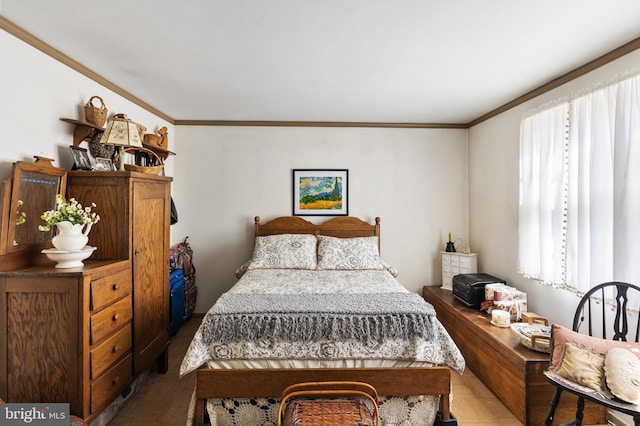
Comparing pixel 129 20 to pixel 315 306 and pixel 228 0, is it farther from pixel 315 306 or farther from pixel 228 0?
pixel 315 306

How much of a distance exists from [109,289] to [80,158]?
1.06 m

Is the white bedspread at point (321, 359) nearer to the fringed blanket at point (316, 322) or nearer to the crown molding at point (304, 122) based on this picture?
the fringed blanket at point (316, 322)

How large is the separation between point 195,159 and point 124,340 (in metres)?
2.44

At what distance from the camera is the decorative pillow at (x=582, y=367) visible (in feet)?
5.29

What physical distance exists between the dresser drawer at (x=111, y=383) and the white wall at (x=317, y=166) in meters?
1.83

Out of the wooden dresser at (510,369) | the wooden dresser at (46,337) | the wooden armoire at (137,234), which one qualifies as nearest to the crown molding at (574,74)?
the wooden dresser at (510,369)

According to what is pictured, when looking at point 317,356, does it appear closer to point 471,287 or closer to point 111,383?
point 111,383

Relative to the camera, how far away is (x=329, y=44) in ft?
6.77

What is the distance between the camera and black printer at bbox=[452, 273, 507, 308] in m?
3.13

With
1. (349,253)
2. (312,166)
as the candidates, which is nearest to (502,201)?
(349,253)

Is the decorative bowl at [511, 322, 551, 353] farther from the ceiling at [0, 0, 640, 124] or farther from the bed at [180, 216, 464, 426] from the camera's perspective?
the ceiling at [0, 0, 640, 124]

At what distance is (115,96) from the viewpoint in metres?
2.85

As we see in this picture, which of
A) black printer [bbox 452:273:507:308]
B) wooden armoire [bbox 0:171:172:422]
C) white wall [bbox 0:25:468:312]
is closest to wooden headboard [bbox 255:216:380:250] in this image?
white wall [bbox 0:25:468:312]

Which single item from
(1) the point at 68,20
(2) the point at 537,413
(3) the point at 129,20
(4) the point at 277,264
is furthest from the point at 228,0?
(2) the point at 537,413
